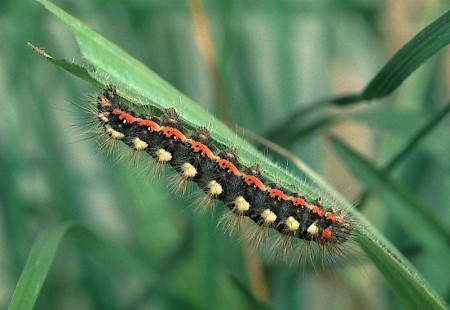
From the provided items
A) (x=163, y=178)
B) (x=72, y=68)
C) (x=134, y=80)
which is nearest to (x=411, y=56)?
(x=134, y=80)

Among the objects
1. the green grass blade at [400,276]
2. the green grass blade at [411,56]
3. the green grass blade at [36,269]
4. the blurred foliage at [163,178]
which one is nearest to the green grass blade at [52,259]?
the green grass blade at [36,269]

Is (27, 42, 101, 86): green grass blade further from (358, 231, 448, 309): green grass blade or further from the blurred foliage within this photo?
the blurred foliage

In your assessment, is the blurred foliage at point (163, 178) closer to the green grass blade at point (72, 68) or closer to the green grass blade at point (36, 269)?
the green grass blade at point (36, 269)

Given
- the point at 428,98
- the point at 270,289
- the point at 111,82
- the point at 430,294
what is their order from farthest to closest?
1. the point at 428,98
2. the point at 270,289
3. the point at 111,82
4. the point at 430,294

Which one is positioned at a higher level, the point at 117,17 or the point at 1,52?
the point at 117,17

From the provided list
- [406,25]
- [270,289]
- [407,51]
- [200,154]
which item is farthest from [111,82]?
[406,25]

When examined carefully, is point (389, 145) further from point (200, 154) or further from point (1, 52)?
point (1, 52)
